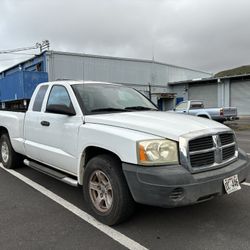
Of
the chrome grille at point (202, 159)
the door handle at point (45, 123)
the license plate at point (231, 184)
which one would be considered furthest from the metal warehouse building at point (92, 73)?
the chrome grille at point (202, 159)

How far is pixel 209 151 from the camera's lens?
346 cm

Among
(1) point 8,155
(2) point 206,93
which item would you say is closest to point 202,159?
(1) point 8,155

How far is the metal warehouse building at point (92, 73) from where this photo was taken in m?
22.2

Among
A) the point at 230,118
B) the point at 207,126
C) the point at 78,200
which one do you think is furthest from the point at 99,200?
the point at 230,118

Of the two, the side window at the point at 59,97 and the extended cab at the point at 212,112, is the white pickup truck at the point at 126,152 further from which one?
the extended cab at the point at 212,112

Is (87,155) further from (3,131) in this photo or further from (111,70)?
(111,70)

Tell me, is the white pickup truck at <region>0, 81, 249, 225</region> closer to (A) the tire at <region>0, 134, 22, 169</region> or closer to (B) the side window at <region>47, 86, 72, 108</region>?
(B) the side window at <region>47, 86, 72, 108</region>

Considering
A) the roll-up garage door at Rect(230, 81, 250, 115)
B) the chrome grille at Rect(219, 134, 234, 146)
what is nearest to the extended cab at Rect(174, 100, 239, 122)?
the roll-up garage door at Rect(230, 81, 250, 115)

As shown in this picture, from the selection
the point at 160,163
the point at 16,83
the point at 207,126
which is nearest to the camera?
the point at 160,163

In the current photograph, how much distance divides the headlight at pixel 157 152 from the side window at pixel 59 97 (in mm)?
1629

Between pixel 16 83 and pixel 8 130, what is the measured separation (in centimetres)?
1714

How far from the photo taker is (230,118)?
17.4 metres

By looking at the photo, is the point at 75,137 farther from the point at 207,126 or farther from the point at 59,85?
the point at 207,126

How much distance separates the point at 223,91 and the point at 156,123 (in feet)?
87.5
